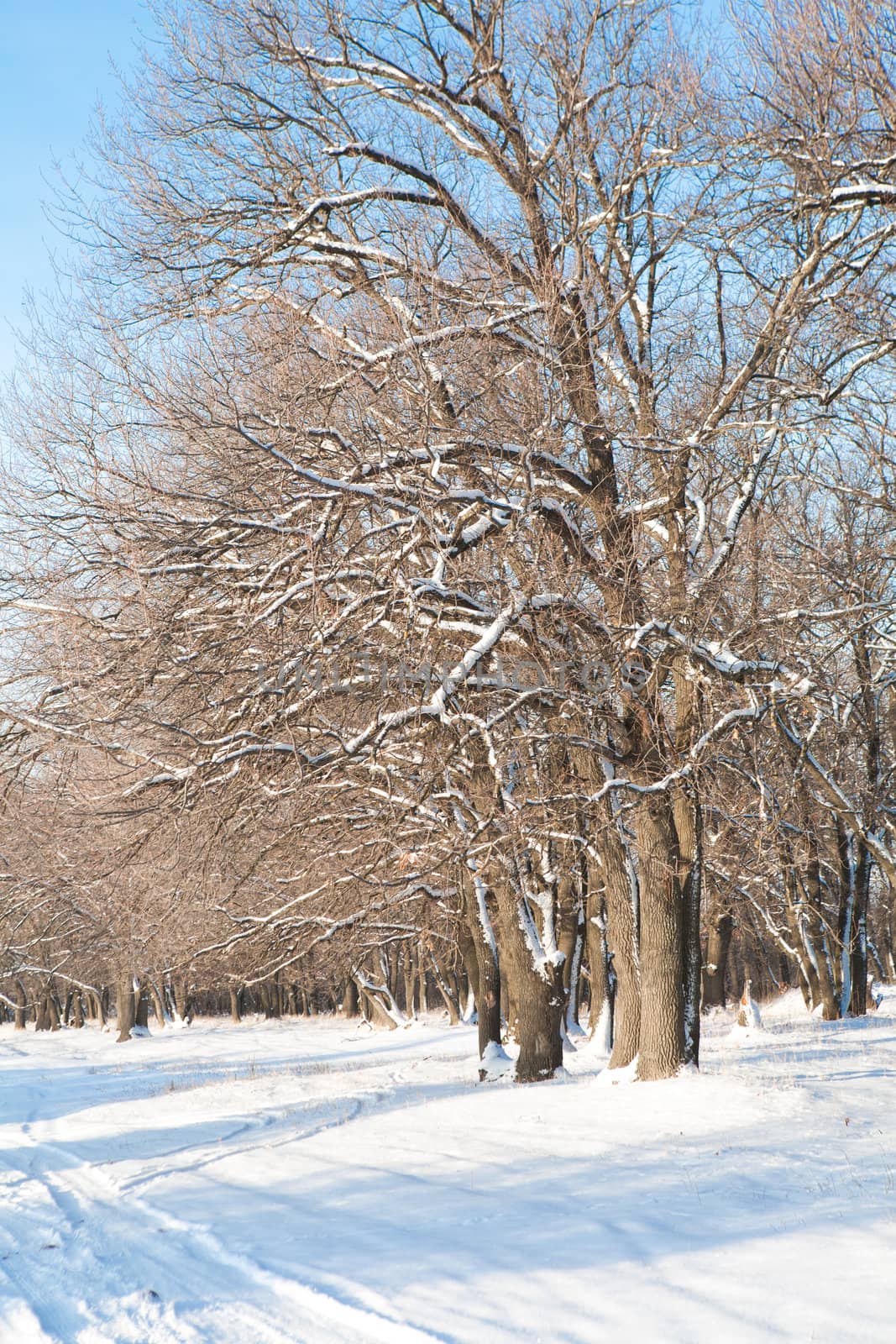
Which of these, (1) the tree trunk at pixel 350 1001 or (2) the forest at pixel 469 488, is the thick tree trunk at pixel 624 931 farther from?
(1) the tree trunk at pixel 350 1001

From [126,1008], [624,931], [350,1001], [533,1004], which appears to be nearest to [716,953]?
[533,1004]

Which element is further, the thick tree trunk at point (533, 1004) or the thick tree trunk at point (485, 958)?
the thick tree trunk at point (485, 958)

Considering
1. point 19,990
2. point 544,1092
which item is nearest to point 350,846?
point 544,1092

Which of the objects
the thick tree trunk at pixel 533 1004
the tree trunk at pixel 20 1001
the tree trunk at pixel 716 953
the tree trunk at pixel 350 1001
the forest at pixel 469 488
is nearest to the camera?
the forest at pixel 469 488

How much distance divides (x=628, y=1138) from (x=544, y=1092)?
356 centimetres

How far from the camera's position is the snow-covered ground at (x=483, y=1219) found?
4754 mm

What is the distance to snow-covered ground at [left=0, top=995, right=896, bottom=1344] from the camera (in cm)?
475

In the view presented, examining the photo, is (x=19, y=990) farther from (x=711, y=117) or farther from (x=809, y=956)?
(x=711, y=117)

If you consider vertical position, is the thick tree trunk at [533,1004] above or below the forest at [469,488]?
below

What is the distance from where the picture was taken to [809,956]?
89.9 ft

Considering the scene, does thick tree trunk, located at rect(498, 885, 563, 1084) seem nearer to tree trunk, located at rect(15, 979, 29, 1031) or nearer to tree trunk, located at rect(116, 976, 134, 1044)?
tree trunk, located at rect(116, 976, 134, 1044)

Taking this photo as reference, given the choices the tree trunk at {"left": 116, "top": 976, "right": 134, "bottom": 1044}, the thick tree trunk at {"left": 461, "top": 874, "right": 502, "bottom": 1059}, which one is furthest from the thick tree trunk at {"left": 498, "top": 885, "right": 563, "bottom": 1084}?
the tree trunk at {"left": 116, "top": 976, "right": 134, "bottom": 1044}

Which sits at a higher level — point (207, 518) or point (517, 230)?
point (517, 230)

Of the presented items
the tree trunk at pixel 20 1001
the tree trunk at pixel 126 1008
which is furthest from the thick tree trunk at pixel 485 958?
the tree trunk at pixel 20 1001
